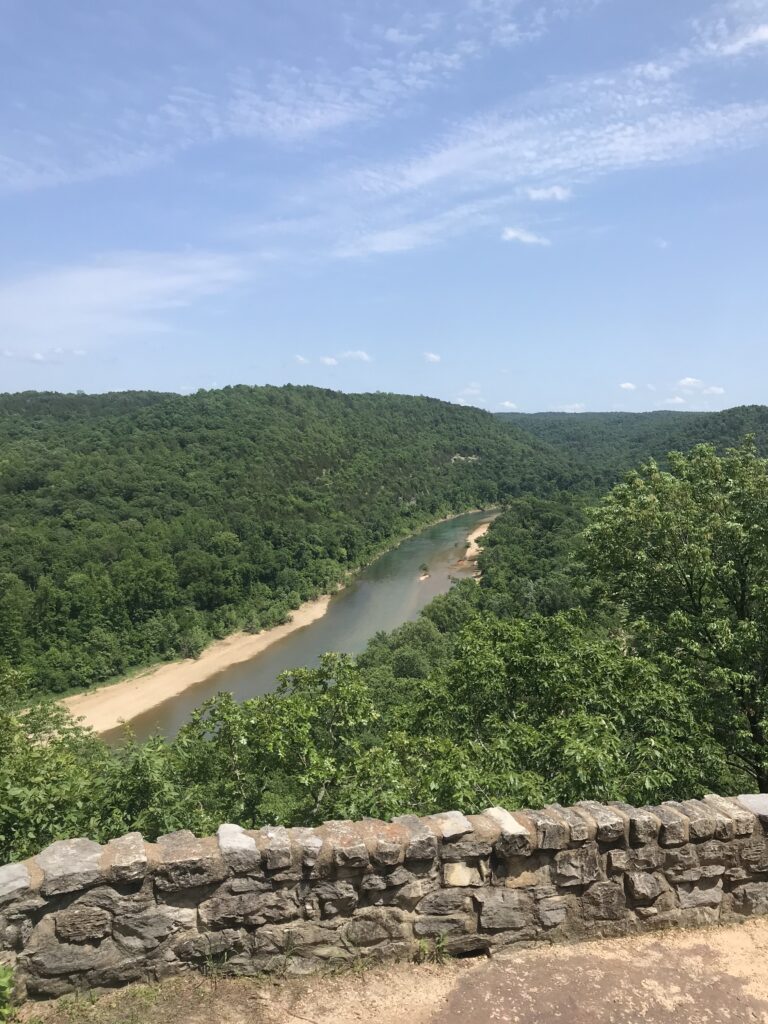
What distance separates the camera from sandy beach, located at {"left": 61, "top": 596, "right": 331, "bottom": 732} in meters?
36.2

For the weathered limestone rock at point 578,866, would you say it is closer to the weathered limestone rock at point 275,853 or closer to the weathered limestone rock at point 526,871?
the weathered limestone rock at point 526,871

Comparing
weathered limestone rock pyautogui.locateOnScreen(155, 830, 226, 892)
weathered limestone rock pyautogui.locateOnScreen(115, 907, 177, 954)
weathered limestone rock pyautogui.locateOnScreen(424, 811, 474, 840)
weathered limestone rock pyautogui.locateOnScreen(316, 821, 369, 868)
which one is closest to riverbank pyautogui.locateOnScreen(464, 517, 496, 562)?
weathered limestone rock pyautogui.locateOnScreen(424, 811, 474, 840)

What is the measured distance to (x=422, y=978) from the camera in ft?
14.4

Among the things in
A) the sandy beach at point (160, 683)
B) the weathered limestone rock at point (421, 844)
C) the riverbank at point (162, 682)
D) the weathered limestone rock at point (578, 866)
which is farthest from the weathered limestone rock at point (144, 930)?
the sandy beach at point (160, 683)

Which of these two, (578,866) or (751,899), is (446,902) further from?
(751,899)

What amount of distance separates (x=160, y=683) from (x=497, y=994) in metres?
40.0

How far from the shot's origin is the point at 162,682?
40531 millimetres

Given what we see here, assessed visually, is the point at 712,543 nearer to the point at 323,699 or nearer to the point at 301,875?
the point at 323,699

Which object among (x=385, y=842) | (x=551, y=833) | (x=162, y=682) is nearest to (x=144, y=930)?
(x=385, y=842)

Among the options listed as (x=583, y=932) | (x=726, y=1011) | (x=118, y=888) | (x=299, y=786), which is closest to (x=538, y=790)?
(x=583, y=932)

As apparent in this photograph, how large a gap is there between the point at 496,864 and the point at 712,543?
8.19 metres

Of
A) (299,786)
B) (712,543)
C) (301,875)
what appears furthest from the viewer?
(712,543)

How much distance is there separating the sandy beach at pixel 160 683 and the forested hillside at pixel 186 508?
1534 mm

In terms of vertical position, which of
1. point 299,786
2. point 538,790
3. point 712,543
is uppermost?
point 712,543
